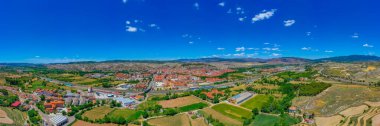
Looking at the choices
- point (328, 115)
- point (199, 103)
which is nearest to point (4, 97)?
point (199, 103)

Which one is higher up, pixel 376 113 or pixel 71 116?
pixel 376 113

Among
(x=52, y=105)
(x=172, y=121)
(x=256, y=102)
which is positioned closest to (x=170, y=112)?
(x=172, y=121)

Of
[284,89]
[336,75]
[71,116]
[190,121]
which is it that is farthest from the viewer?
[336,75]

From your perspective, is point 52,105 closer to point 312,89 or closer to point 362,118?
→ point 362,118

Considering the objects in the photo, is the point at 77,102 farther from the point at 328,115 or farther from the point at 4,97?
the point at 328,115

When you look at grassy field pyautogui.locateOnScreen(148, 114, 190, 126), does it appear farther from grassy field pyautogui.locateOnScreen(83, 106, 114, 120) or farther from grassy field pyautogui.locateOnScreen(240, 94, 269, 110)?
grassy field pyautogui.locateOnScreen(240, 94, 269, 110)

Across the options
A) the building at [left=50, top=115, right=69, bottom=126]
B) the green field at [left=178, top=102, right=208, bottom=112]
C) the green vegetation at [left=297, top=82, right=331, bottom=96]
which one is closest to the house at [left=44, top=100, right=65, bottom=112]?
the building at [left=50, top=115, right=69, bottom=126]
